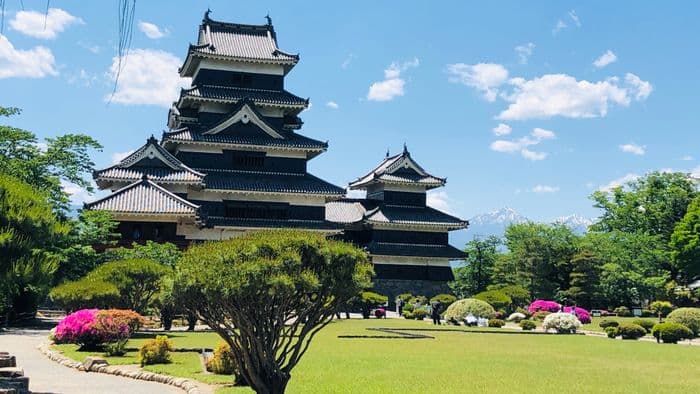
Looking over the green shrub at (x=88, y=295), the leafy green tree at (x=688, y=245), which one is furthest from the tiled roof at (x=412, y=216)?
the green shrub at (x=88, y=295)

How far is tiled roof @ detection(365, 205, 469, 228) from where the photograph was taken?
5638 cm

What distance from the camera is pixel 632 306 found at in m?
59.1

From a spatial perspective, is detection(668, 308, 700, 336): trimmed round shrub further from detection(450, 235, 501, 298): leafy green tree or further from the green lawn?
detection(450, 235, 501, 298): leafy green tree

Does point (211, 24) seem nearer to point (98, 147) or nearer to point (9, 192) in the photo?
point (98, 147)

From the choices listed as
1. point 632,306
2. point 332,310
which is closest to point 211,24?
point 632,306

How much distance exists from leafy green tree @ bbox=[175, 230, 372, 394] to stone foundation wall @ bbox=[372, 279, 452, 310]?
42006 mm

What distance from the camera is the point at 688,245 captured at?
59750 millimetres

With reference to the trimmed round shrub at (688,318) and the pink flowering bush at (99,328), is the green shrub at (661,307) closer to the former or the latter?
the trimmed round shrub at (688,318)

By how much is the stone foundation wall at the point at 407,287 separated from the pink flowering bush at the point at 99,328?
33.9 metres

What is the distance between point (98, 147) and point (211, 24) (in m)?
15.2

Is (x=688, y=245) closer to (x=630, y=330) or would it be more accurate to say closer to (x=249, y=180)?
(x=630, y=330)

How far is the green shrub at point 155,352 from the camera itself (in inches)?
772

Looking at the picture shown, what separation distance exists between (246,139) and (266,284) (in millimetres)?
38690

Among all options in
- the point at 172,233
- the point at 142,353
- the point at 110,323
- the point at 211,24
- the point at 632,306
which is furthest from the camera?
the point at 632,306
